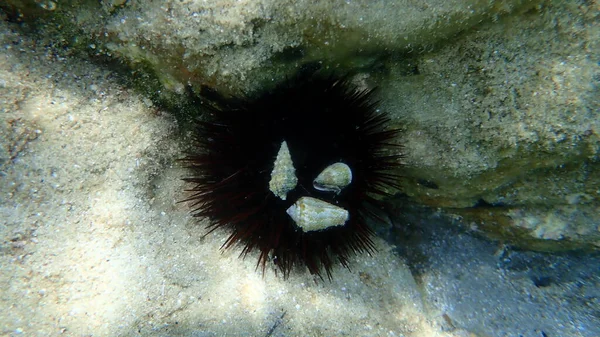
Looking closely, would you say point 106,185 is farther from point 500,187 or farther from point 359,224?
point 500,187

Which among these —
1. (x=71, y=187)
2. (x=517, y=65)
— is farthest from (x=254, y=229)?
(x=517, y=65)

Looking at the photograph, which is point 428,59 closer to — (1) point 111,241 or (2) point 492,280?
(2) point 492,280

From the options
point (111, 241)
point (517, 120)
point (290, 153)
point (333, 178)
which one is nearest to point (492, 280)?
point (517, 120)

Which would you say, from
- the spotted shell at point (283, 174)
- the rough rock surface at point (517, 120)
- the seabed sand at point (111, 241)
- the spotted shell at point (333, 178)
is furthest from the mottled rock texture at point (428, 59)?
the spotted shell at point (333, 178)

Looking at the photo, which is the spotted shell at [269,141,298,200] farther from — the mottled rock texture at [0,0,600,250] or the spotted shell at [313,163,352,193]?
the mottled rock texture at [0,0,600,250]

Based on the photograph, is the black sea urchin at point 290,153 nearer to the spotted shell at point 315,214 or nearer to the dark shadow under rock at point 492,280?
the spotted shell at point 315,214

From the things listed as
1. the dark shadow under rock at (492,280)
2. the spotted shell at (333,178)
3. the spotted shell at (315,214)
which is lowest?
the dark shadow under rock at (492,280)

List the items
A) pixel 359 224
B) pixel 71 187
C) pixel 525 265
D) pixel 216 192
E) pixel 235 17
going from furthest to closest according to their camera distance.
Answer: pixel 525 265
pixel 359 224
pixel 216 192
pixel 71 187
pixel 235 17
